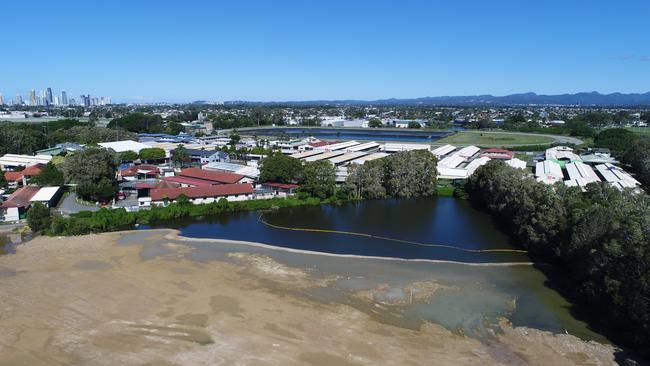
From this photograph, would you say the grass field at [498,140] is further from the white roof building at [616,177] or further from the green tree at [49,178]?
the green tree at [49,178]

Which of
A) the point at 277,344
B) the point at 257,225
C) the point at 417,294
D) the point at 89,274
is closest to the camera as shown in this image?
the point at 277,344

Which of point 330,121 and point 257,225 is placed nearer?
point 257,225

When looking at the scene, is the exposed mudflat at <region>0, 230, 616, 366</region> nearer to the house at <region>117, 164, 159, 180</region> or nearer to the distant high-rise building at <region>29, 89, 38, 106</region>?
the house at <region>117, 164, 159, 180</region>

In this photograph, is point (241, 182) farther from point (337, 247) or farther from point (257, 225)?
point (337, 247)

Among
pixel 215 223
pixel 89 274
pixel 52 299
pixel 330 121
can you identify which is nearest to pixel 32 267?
pixel 89 274

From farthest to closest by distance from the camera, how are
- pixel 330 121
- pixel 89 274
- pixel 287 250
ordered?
1. pixel 330 121
2. pixel 287 250
3. pixel 89 274

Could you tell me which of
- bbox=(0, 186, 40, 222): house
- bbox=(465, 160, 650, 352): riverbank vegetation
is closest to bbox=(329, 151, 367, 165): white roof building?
bbox=(465, 160, 650, 352): riverbank vegetation
